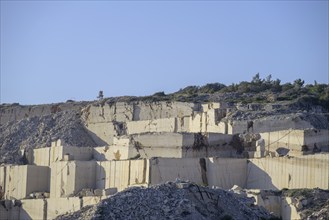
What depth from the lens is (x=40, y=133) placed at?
56.8 meters

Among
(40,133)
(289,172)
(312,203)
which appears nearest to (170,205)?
(312,203)

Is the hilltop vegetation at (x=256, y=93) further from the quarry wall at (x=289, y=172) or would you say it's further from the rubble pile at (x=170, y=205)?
the rubble pile at (x=170, y=205)

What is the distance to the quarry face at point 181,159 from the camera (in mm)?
40781

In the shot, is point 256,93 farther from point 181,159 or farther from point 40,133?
point 181,159

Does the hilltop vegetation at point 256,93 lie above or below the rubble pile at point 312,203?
above

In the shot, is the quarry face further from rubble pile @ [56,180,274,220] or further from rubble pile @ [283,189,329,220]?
rubble pile @ [56,180,274,220]

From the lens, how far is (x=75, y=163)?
46781 millimetres

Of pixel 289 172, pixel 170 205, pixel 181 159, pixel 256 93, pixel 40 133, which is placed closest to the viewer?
pixel 170 205

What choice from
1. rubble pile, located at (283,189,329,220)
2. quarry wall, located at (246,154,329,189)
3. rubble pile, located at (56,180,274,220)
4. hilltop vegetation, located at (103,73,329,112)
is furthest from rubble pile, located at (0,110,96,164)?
rubble pile, located at (56,180,274,220)

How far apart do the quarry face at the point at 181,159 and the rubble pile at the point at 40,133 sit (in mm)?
91

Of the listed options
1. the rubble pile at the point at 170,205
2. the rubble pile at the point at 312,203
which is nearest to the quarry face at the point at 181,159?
the rubble pile at the point at 312,203

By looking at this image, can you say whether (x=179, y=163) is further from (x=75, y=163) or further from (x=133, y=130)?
(x=133, y=130)

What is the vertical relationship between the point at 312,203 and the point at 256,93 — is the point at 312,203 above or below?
below

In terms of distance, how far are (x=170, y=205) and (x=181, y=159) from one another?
17.2 metres
